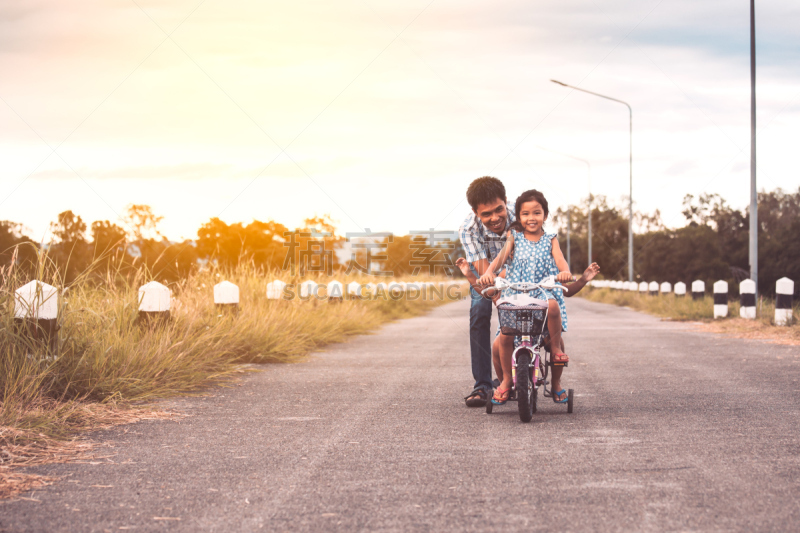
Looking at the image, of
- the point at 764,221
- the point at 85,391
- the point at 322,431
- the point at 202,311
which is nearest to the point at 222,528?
the point at 322,431

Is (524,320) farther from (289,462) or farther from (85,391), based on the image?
(85,391)

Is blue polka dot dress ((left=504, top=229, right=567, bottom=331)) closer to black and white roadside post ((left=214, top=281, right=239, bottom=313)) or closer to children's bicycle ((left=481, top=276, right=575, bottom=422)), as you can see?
children's bicycle ((left=481, top=276, right=575, bottom=422))

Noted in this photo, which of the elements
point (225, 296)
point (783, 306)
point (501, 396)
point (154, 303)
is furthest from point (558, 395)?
point (783, 306)

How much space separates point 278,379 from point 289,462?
3.46 metres

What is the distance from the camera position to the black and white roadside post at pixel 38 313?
5312 millimetres

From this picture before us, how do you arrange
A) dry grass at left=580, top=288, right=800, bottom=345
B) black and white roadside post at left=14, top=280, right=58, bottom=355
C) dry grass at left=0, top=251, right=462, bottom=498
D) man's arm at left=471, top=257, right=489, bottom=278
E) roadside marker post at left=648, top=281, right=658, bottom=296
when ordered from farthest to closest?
roadside marker post at left=648, top=281, right=658, bottom=296 → dry grass at left=580, top=288, right=800, bottom=345 → man's arm at left=471, top=257, right=489, bottom=278 → black and white roadside post at left=14, top=280, right=58, bottom=355 → dry grass at left=0, top=251, right=462, bottom=498

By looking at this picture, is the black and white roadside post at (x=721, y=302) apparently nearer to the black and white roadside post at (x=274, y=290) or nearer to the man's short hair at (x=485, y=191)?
the black and white roadside post at (x=274, y=290)

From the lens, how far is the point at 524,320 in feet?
16.4

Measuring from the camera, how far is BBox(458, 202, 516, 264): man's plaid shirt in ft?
18.2

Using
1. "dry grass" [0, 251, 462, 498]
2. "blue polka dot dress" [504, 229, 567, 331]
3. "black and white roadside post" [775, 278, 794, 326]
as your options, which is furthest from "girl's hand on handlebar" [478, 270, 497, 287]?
"black and white roadside post" [775, 278, 794, 326]

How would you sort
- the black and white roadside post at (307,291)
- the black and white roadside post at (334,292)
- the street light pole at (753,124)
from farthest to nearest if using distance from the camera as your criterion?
the street light pole at (753,124) → the black and white roadside post at (334,292) → the black and white roadside post at (307,291)

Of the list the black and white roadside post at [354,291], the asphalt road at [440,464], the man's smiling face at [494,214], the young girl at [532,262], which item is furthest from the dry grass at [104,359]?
the black and white roadside post at [354,291]

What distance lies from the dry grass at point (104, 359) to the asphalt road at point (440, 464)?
304 mm

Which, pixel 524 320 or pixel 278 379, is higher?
pixel 524 320
